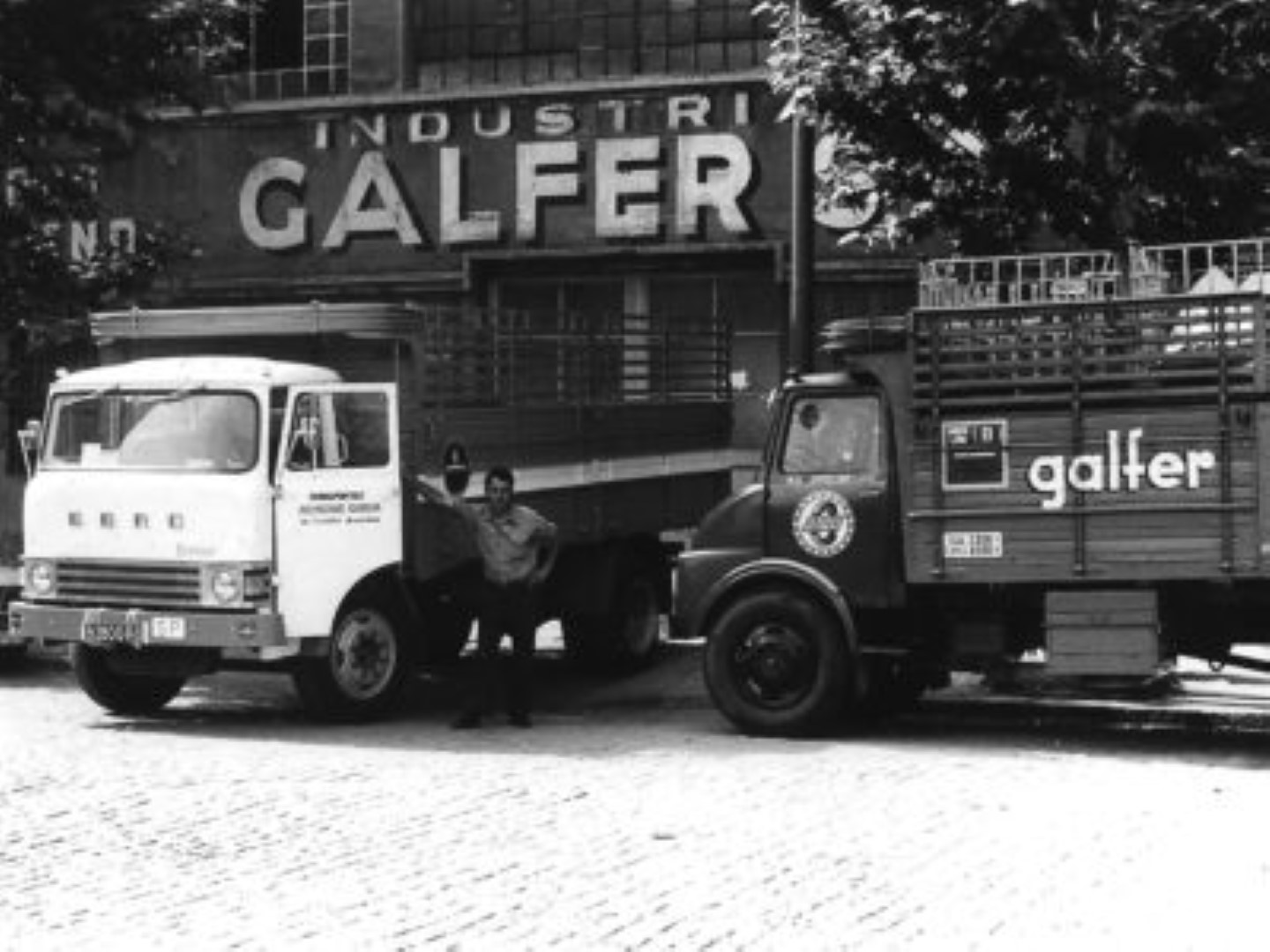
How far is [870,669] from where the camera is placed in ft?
39.5

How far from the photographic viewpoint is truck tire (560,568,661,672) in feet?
49.9

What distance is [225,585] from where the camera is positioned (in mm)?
11789

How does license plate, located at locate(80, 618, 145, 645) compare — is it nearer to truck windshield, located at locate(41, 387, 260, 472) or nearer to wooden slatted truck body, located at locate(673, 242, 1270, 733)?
truck windshield, located at locate(41, 387, 260, 472)

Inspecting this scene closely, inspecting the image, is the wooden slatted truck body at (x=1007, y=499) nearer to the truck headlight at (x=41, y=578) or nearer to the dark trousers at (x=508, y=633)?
the dark trousers at (x=508, y=633)

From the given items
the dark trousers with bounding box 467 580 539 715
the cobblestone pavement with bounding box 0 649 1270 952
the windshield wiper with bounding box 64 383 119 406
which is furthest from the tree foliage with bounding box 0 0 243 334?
the dark trousers with bounding box 467 580 539 715

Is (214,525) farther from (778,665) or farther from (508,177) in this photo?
(508,177)

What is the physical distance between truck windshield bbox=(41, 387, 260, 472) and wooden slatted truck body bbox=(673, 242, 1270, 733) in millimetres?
2938

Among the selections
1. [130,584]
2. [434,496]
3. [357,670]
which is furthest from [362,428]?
[130,584]

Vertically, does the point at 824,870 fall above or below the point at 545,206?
below

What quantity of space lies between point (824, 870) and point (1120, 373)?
14.4ft

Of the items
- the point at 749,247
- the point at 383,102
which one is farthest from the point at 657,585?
the point at 383,102

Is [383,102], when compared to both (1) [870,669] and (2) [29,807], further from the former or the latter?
(2) [29,807]

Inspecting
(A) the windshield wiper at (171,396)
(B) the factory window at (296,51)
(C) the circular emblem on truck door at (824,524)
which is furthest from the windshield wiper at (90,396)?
(B) the factory window at (296,51)

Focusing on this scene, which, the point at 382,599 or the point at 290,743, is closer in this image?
the point at 290,743
